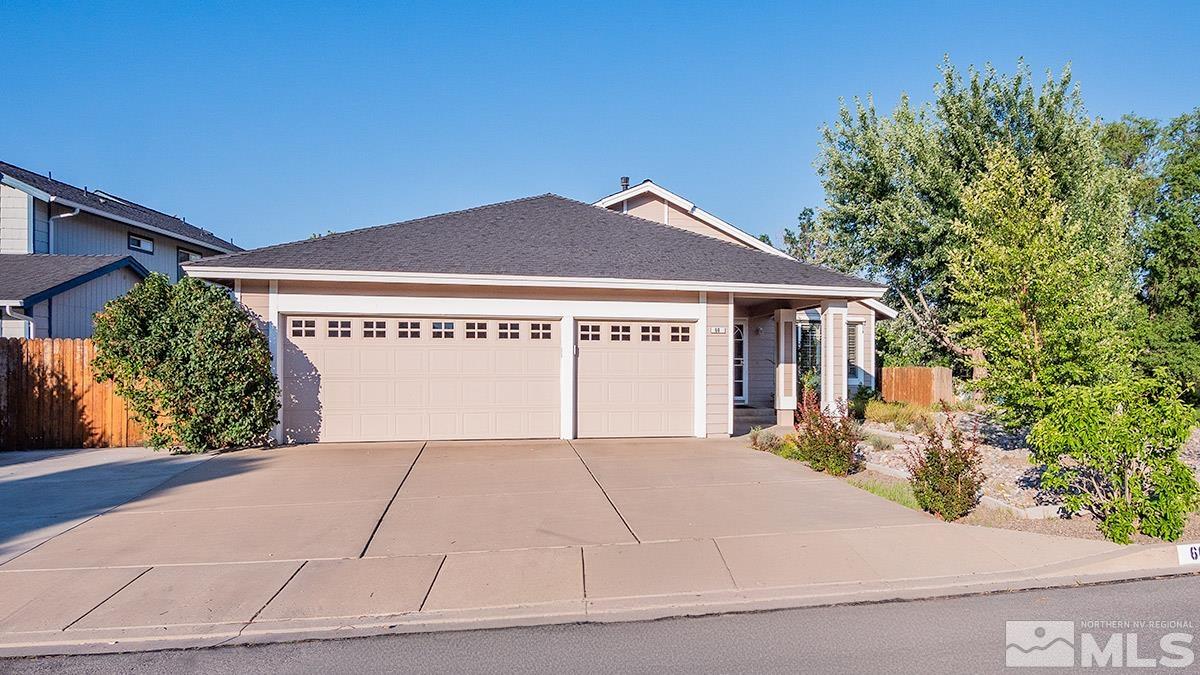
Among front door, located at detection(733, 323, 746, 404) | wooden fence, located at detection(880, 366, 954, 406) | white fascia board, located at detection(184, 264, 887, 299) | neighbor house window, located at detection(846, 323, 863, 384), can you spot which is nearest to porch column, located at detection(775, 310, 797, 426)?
front door, located at detection(733, 323, 746, 404)

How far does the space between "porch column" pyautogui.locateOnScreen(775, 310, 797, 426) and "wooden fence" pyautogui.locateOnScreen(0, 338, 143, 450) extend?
12868 mm

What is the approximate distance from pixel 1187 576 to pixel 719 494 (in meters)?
4.35

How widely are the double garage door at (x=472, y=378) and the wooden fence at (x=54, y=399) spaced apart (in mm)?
3058

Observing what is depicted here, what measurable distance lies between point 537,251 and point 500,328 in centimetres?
183

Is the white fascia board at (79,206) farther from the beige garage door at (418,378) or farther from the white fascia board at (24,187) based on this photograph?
the beige garage door at (418,378)

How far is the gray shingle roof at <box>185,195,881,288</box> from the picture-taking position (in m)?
12.7

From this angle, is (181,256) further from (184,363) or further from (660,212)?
(660,212)

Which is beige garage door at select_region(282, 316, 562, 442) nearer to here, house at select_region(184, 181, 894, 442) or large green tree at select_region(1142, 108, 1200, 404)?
house at select_region(184, 181, 894, 442)

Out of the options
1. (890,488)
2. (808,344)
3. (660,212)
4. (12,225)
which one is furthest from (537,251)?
(12,225)

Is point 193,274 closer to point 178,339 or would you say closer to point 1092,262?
point 178,339

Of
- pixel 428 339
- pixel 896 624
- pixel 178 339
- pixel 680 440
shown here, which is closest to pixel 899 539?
pixel 896 624

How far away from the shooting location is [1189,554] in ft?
20.1

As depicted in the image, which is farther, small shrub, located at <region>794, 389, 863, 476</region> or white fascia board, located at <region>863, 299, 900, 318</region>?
white fascia board, located at <region>863, 299, 900, 318</region>

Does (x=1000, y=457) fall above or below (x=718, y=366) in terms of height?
below
